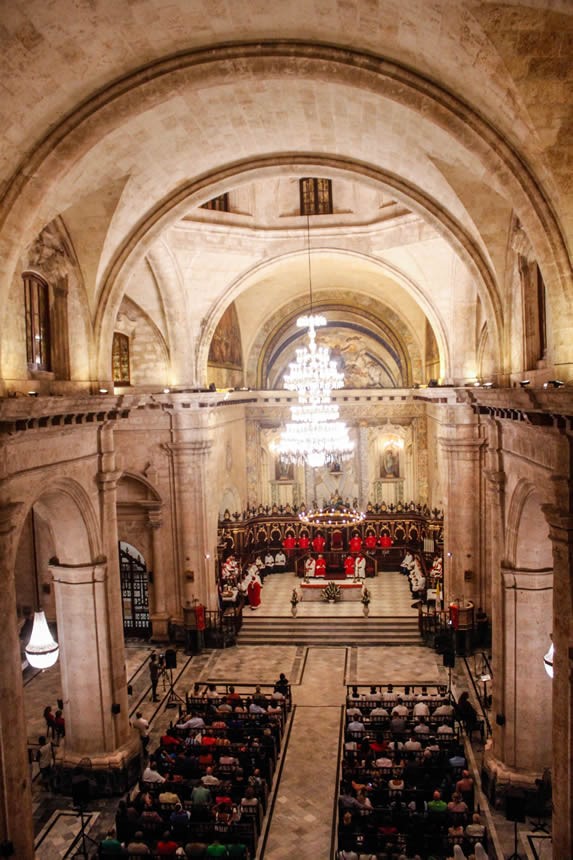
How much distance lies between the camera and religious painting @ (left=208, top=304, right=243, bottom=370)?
975 inches

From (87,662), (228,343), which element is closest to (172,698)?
(87,662)

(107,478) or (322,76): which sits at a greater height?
(322,76)

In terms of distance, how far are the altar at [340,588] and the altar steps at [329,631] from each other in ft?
6.56

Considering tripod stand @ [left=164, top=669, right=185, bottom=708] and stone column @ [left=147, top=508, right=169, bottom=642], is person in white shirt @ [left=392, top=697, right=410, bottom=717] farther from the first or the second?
stone column @ [left=147, top=508, right=169, bottom=642]

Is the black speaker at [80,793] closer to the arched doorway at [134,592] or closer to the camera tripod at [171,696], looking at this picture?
the camera tripod at [171,696]

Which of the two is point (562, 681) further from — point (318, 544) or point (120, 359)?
point (318, 544)

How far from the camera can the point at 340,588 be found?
2483 centimetres

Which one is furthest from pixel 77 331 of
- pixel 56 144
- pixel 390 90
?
pixel 390 90

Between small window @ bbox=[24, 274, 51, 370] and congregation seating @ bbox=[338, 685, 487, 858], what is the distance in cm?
880

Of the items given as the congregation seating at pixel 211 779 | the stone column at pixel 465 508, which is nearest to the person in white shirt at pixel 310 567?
the stone column at pixel 465 508

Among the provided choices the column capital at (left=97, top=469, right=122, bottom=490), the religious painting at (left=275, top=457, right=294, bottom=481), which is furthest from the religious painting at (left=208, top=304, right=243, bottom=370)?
the column capital at (left=97, top=469, right=122, bottom=490)

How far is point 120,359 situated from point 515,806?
14.8 meters

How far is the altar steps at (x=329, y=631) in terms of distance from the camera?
71.4ft

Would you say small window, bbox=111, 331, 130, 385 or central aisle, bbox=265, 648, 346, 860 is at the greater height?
small window, bbox=111, 331, 130, 385
